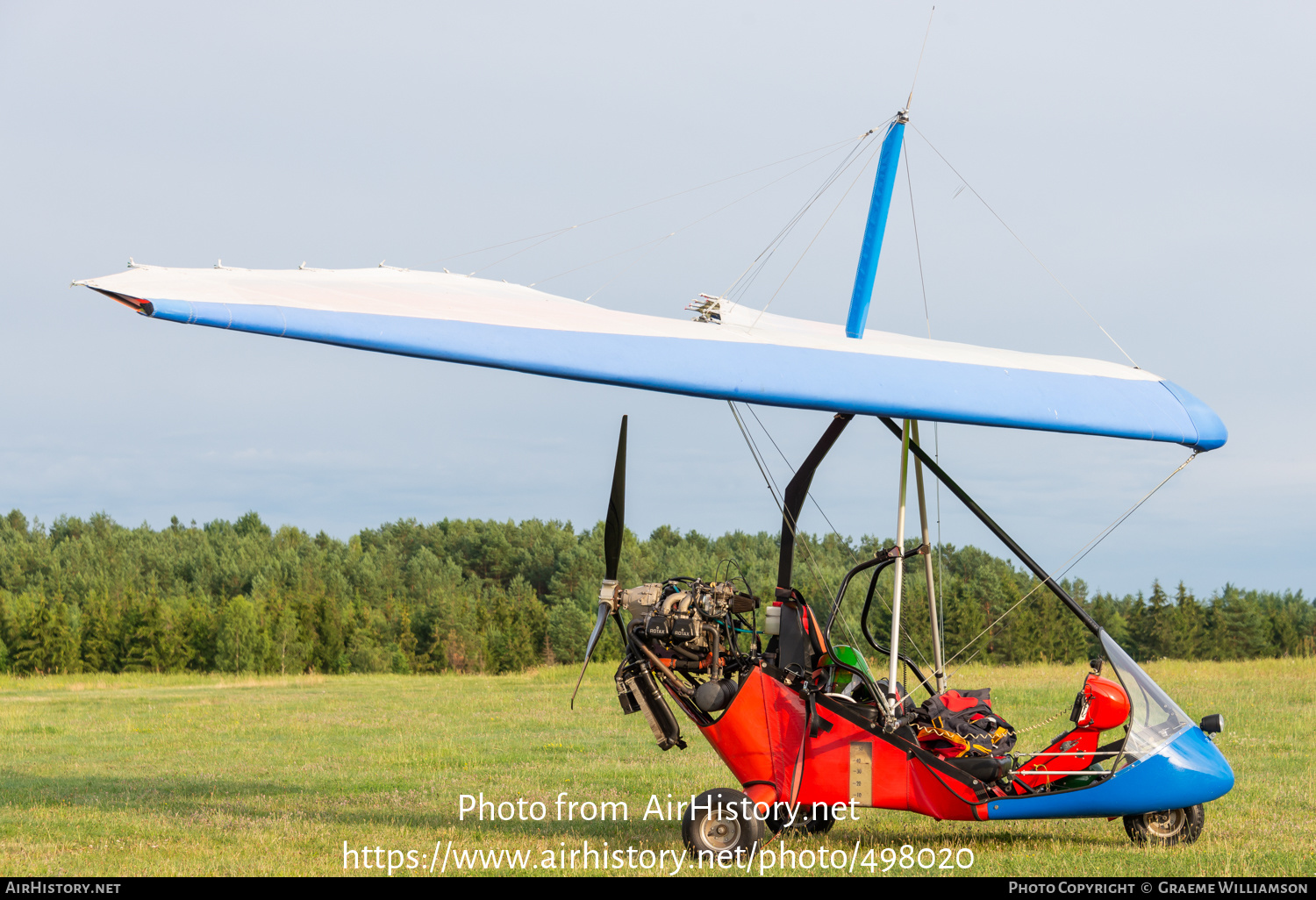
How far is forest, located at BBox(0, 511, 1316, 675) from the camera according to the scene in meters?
50.9

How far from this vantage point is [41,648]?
177 feet

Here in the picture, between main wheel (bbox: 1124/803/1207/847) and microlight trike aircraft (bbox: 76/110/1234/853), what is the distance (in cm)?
1

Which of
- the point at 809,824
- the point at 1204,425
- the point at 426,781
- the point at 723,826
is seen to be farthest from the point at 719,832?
the point at 426,781

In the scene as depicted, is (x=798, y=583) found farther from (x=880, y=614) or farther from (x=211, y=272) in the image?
(x=211, y=272)

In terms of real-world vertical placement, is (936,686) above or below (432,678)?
above

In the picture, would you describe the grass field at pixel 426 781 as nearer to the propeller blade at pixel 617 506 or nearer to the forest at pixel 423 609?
the propeller blade at pixel 617 506

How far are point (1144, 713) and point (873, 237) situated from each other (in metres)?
4.36

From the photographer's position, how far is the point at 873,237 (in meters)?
9.47

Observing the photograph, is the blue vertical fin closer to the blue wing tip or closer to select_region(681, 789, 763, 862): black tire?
the blue wing tip

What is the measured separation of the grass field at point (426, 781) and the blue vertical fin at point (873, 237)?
4.12m

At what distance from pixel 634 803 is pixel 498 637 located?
153 ft

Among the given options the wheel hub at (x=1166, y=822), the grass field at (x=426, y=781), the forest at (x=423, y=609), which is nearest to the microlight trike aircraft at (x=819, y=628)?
the wheel hub at (x=1166, y=822)

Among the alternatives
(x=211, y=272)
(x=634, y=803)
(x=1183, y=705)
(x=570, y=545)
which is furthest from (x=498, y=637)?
(x=211, y=272)

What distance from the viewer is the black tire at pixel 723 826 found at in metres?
7.27
